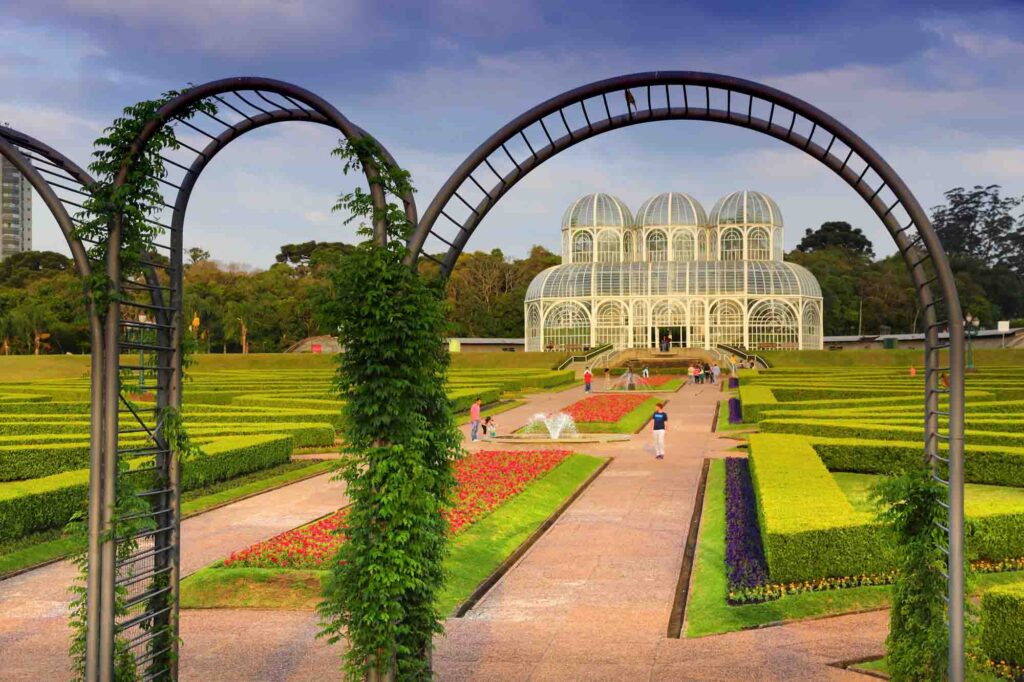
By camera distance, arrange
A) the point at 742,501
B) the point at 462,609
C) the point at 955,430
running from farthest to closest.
Result: the point at 742,501
the point at 462,609
the point at 955,430

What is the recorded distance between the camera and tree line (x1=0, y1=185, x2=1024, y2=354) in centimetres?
6700

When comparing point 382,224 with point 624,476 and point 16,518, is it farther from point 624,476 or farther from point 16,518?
point 624,476

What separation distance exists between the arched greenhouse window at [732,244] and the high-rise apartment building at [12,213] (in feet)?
554

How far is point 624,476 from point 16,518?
11333 mm

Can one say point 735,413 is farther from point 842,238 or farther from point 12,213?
point 12,213

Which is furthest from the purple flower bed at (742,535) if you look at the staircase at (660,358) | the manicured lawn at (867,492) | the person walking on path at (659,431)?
the staircase at (660,358)

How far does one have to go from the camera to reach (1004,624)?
8477 mm

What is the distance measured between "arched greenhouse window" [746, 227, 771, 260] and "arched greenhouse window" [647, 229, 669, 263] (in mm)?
5978

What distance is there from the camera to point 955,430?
7.04 meters

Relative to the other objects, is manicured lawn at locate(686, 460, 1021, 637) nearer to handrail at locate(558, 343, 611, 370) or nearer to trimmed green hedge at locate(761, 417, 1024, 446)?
trimmed green hedge at locate(761, 417, 1024, 446)

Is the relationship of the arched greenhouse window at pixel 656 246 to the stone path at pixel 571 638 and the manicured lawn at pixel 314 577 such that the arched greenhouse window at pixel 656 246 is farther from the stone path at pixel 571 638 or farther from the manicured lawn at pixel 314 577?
the stone path at pixel 571 638

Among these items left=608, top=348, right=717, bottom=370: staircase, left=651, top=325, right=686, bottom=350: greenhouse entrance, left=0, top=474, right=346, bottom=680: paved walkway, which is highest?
left=651, top=325, right=686, bottom=350: greenhouse entrance

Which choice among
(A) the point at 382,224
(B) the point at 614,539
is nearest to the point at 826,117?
(A) the point at 382,224

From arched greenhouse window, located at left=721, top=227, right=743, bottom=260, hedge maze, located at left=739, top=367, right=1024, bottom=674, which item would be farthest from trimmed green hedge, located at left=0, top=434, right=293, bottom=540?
arched greenhouse window, located at left=721, top=227, right=743, bottom=260
